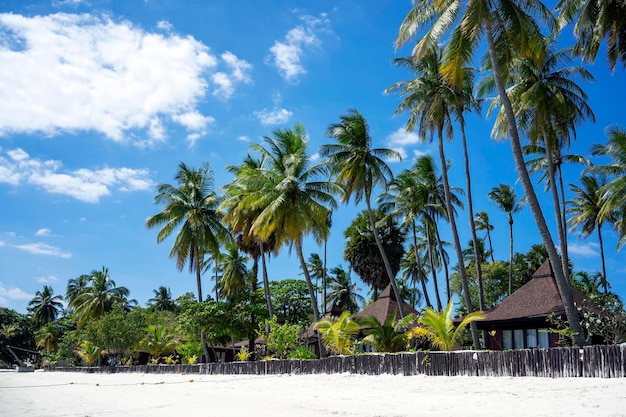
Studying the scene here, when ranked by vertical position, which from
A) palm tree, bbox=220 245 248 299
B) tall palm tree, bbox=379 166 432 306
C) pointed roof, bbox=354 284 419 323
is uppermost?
tall palm tree, bbox=379 166 432 306

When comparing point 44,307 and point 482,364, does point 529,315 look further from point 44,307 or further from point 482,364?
point 44,307

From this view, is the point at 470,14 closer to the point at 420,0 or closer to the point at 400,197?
the point at 420,0

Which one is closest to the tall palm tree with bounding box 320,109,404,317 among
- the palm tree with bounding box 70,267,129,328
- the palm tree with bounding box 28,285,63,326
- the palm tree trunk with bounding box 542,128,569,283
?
the palm tree trunk with bounding box 542,128,569,283

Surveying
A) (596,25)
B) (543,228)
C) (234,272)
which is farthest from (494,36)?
(234,272)

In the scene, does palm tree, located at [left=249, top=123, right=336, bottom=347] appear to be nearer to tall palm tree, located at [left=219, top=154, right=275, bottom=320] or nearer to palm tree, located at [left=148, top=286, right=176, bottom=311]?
tall palm tree, located at [left=219, top=154, right=275, bottom=320]

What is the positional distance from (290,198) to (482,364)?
13.9m

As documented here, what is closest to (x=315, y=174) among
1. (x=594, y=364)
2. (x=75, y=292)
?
(x=594, y=364)

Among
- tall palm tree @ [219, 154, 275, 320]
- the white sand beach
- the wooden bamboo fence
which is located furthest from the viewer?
tall palm tree @ [219, 154, 275, 320]

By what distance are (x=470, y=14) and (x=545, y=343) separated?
14177 mm

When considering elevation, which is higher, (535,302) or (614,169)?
(614,169)

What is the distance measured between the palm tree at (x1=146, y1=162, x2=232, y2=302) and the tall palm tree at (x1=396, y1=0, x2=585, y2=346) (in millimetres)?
19576

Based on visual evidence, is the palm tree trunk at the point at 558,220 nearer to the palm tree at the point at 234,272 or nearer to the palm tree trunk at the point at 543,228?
the palm tree trunk at the point at 543,228

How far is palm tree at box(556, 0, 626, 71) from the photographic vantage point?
660 inches

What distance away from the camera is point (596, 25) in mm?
17219
